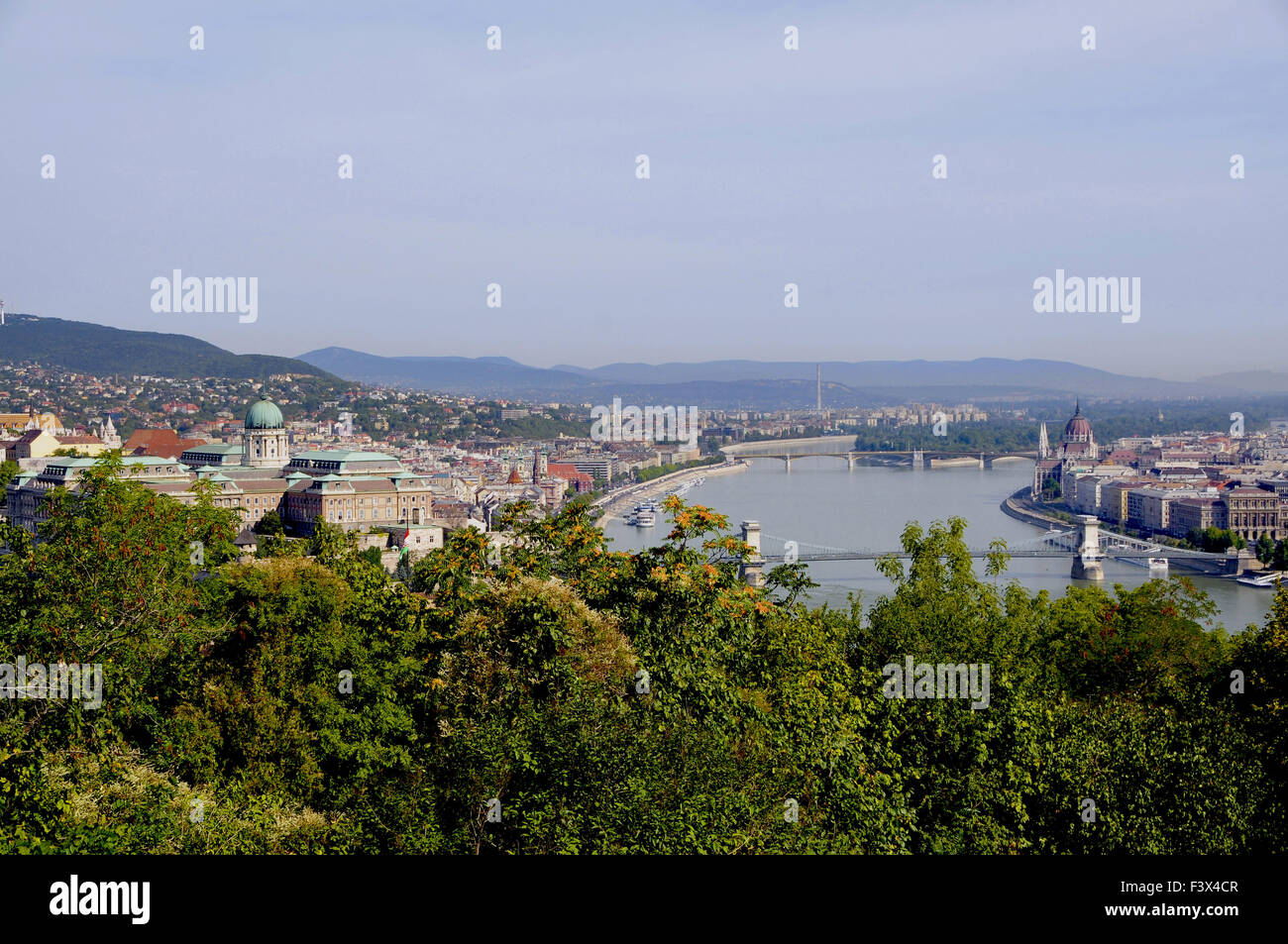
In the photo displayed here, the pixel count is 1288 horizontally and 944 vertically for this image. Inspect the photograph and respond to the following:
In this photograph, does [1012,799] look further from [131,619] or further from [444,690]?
[131,619]

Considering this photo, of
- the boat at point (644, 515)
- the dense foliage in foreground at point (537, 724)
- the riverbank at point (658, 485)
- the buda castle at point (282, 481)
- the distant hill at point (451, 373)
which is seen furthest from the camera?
the distant hill at point (451, 373)

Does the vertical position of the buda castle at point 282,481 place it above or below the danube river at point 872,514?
above

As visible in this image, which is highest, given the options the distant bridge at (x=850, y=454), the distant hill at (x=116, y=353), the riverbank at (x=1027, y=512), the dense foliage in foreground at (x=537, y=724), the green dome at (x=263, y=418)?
the distant hill at (x=116, y=353)

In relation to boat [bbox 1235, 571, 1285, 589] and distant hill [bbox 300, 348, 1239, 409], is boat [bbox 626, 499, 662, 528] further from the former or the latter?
distant hill [bbox 300, 348, 1239, 409]

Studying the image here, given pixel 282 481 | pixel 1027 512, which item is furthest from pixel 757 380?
pixel 282 481

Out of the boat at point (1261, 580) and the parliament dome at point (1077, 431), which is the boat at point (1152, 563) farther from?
the parliament dome at point (1077, 431)

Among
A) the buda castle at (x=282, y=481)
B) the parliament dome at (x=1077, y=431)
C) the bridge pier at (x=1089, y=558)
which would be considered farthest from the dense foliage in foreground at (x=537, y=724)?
the parliament dome at (x=1077, y=431)

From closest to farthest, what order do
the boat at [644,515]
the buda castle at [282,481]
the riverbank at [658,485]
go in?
1. the buda castle at [282,481]
2. the boat at [644,515]
3. the riverbank at [658,485]

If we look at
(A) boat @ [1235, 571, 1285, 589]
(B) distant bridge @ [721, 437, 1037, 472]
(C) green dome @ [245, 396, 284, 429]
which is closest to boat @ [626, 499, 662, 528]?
(C) green dome @ [245, 396, 284, 429]
